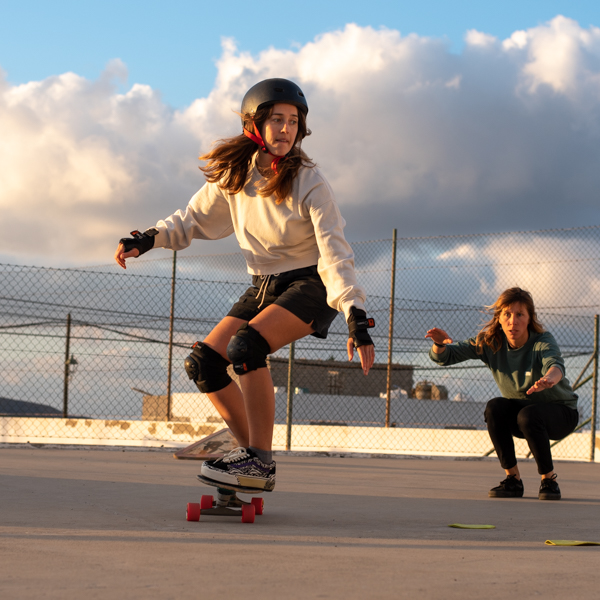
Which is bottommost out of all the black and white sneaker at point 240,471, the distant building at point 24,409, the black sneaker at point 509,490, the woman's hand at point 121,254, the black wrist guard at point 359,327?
the distant building at point 24,409

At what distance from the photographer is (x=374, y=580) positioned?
5.68 feet

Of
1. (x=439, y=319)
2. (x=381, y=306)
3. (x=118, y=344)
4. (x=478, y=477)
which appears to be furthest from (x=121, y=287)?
(x=478, y=477)

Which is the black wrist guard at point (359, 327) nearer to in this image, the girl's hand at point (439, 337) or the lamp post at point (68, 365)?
the girl's hand at point (439, 337)

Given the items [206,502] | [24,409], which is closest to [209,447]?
[206,502]

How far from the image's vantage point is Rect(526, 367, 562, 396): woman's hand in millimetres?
4004

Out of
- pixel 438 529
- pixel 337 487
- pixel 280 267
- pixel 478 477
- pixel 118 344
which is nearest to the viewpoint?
pixel 438 529

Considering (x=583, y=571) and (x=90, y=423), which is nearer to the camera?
(x=583, y=571)

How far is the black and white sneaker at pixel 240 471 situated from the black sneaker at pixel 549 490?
209 cm

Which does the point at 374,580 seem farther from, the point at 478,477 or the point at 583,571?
the point at 478,477

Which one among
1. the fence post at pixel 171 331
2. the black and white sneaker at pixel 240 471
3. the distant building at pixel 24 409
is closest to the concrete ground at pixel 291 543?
the black and white sneaker at pixel 240 471

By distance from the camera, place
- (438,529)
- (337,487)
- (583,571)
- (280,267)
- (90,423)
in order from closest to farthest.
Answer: (583,571) < (438,529) < (280,267) < (337,487) < (90,423)

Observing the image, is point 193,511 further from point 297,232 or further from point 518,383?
point 518,383

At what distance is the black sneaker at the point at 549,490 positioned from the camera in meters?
4.32

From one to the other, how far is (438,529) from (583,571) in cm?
90
